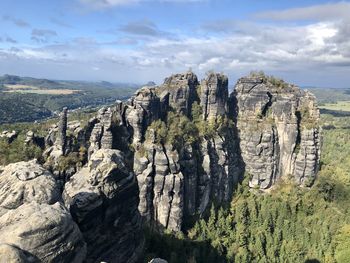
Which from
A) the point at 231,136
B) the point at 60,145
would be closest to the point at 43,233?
the point at 60,145

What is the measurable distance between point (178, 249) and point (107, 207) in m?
33.2

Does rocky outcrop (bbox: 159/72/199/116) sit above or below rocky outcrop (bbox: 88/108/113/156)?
above

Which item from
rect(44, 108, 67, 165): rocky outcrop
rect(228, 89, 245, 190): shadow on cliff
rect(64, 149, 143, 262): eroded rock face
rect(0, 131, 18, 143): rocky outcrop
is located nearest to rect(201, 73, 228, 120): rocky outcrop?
rect(228, 89, 245, 190): shadow on cliff

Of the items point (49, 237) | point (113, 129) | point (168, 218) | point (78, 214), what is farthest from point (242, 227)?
point (49, 237)

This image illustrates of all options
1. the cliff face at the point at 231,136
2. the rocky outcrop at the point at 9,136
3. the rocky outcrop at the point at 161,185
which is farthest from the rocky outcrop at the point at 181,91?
the rocky outcrop at the point at 9,136

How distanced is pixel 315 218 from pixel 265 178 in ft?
49.3

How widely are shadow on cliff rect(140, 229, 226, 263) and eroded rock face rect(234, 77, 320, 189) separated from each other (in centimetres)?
2760

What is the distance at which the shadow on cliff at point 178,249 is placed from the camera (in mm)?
52375

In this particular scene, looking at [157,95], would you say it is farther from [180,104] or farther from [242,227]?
[242,227]

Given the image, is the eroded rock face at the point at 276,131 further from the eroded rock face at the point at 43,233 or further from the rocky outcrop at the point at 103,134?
the eroded rock face at the point at 43,233

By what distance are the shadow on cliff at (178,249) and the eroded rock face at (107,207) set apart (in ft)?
62.3

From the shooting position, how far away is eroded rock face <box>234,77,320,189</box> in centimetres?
8231

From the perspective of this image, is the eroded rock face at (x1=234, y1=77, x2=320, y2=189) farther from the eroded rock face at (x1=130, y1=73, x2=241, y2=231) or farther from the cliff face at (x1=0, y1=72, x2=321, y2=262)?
the eroded rock face at (x1=130, y1=73, x2=241, y2=231)

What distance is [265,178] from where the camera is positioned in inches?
3361
